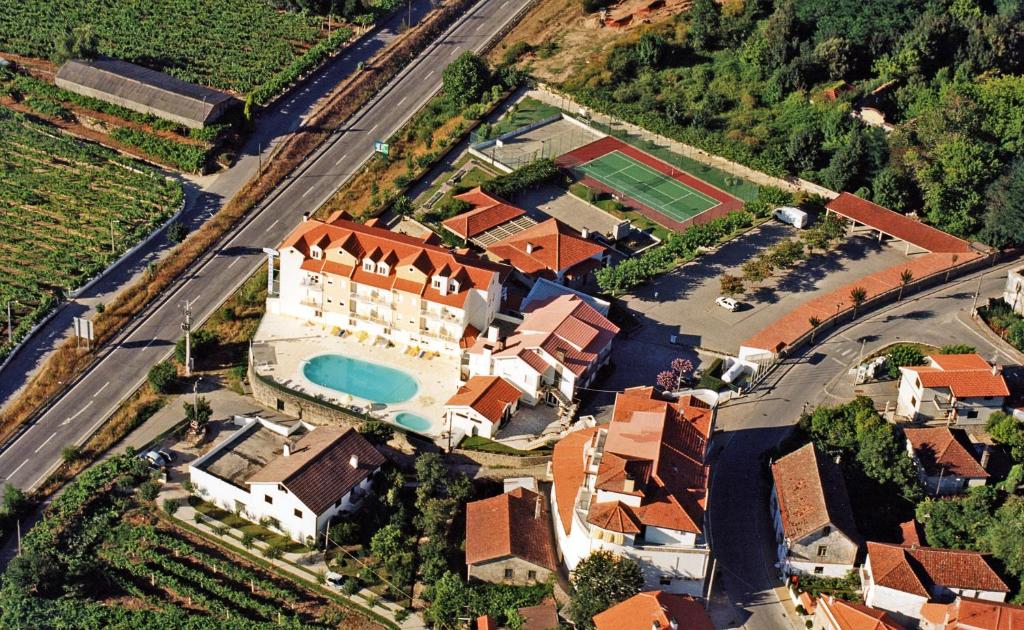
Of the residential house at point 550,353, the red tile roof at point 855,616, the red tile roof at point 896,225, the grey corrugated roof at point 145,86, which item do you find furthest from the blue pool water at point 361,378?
the red tile roof at point 896,225

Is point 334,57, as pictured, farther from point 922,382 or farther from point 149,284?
point 922,382

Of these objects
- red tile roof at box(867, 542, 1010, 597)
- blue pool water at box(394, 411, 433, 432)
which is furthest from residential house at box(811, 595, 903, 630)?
blue pool water at box(394, 411, 433, 432)

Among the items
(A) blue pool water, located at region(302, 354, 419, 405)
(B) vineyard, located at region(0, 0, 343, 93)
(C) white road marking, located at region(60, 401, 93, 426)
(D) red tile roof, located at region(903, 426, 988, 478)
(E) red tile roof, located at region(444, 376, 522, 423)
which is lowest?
(C) white road marking, located at region(60, 401, 93, 426)

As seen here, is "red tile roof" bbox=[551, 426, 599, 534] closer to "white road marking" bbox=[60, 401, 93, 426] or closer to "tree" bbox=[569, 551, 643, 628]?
"tree" bbox=[569, 551, 643, 628]

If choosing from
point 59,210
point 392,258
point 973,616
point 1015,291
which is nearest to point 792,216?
point 1015,291

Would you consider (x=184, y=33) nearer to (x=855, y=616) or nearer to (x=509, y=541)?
(x=509, y=541)
